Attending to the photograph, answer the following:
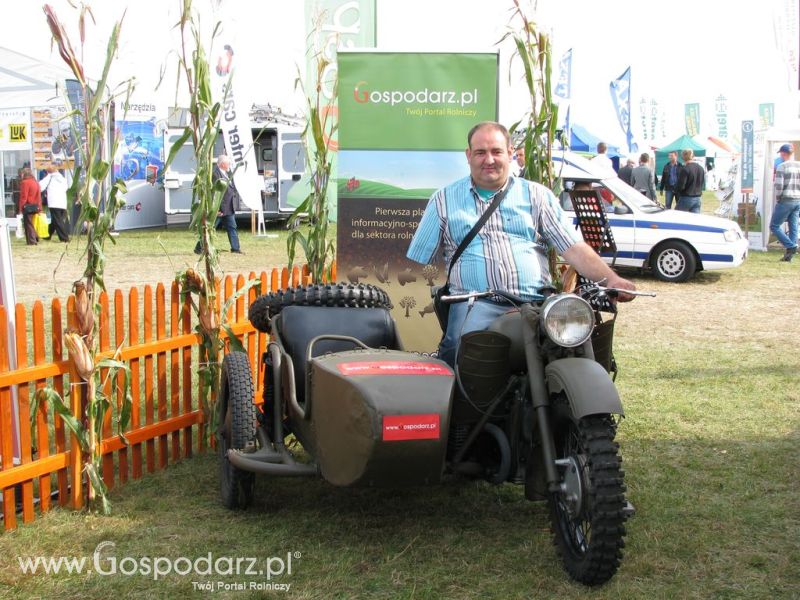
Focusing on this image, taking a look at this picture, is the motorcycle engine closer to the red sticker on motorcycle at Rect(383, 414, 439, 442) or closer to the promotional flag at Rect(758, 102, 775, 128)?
the red sticker on motorcycle at Rect(383, 414, 439, 442)

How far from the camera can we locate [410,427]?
11.6 ft

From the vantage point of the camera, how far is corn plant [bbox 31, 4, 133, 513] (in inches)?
165

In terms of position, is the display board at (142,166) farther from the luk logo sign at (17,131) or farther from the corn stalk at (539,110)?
the corn stalk at (539,110)

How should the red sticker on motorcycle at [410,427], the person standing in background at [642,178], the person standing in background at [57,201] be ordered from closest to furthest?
the red sticker on motorcycle at [410,427]
the person standing in background at [642,178]
the person standing in background at [57,201]

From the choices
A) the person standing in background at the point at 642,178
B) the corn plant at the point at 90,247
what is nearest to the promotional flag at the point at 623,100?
the person standing in background at the point at 642,178

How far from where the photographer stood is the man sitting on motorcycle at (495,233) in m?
4.27

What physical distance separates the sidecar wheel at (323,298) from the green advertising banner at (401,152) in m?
1.55

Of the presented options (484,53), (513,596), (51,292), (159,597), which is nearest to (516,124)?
(484,53)

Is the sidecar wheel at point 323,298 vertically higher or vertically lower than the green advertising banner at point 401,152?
lower

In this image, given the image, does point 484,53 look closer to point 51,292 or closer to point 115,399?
point 115,399

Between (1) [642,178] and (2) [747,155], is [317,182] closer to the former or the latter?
(1) [642,178]

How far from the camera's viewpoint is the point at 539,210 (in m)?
4.45

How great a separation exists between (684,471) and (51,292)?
969 centimetres

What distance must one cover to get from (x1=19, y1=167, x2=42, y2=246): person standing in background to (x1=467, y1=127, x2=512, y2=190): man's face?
16727 mm
